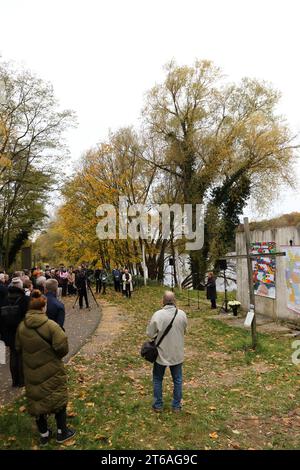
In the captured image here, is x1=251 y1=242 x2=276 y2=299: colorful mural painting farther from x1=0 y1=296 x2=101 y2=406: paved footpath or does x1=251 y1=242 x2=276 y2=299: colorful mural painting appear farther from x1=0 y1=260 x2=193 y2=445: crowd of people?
x1=0 y1=260 x2=193 y2=445: crowd of people

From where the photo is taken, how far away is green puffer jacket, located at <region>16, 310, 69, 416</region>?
470 cm

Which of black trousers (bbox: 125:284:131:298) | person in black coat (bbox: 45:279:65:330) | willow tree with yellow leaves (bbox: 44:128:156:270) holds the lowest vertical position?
black trousers (bbox: 125:284:131:298)

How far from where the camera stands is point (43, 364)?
4.76m

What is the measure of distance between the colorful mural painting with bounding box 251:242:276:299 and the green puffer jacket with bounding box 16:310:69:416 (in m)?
9.88

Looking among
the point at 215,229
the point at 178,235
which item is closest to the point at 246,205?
the point at 215,229

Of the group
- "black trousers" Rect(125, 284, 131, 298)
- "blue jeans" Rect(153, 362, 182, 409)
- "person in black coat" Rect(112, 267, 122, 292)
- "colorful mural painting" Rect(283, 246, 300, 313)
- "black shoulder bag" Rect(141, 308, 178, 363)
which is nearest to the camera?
"black shoulder bag" Rect(141, 308, 178, 363)

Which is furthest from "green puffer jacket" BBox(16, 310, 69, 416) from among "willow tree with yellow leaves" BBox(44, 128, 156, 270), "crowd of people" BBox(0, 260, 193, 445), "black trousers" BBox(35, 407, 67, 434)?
"willow tree with yellow leaves" BBox(44, 128, 156, 270)

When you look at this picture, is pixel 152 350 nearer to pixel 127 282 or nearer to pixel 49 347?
pixel 49 347

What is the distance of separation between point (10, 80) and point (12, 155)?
504 cm

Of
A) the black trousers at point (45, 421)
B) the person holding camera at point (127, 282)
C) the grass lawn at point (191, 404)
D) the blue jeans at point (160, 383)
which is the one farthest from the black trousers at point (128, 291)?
the black trousers at point (45, 421)

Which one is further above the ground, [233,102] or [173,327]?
[233,102]
